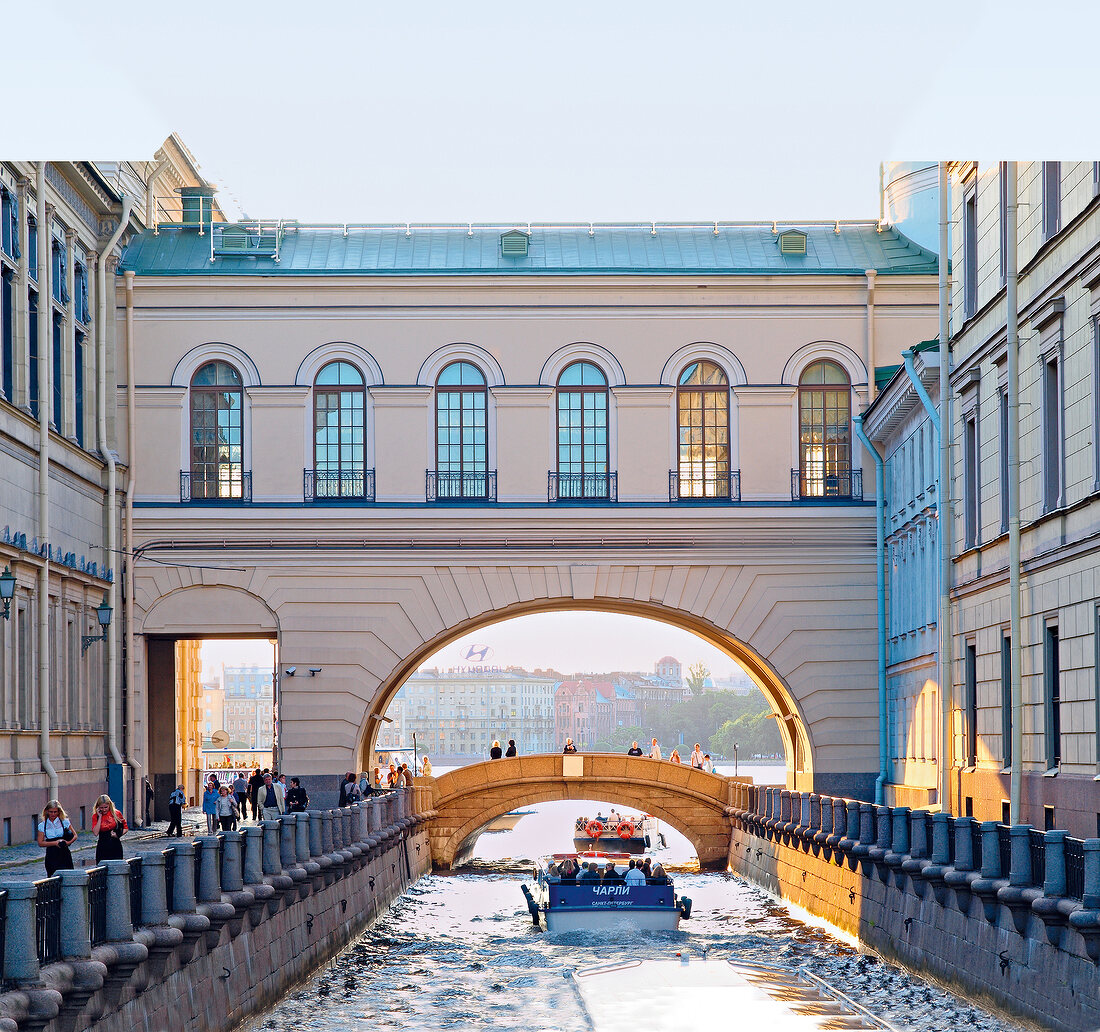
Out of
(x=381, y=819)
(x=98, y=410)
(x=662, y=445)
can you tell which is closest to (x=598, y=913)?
(x=381, y=819)

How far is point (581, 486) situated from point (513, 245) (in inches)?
246

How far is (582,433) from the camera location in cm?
4016

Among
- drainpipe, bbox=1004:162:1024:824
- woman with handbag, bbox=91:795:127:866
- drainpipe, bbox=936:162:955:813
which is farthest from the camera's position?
drainpipe, bbox=936:162:955:813

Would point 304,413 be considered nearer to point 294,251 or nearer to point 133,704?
point 294,251

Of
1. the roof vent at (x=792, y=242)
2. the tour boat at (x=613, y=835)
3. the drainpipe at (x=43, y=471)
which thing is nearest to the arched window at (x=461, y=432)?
the roof vent at (x=792, y=242)

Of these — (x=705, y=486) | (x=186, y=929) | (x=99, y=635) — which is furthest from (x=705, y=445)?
Result: (x=186, y=929)

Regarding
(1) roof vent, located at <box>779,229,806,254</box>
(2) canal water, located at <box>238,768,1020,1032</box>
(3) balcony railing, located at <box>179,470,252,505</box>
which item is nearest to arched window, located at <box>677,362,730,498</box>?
(1) roof vent, located at <box>779,229,806,254</box>

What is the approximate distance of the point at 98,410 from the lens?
37.4 metres

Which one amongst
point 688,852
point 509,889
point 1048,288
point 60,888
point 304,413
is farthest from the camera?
point 688,852

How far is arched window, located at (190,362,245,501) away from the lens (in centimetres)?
3975

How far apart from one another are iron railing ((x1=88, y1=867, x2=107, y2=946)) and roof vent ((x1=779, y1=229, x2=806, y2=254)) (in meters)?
30.7

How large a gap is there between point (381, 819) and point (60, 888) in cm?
2253

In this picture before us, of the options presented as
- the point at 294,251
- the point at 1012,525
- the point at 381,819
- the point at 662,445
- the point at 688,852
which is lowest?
the point at 688,852

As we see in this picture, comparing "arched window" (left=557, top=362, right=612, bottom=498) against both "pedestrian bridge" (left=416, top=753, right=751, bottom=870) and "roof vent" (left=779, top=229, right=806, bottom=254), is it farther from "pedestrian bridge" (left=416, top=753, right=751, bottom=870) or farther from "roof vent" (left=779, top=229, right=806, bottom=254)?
"pedestrian bridge" (left=416, top=753, right=751, bottom=870)
